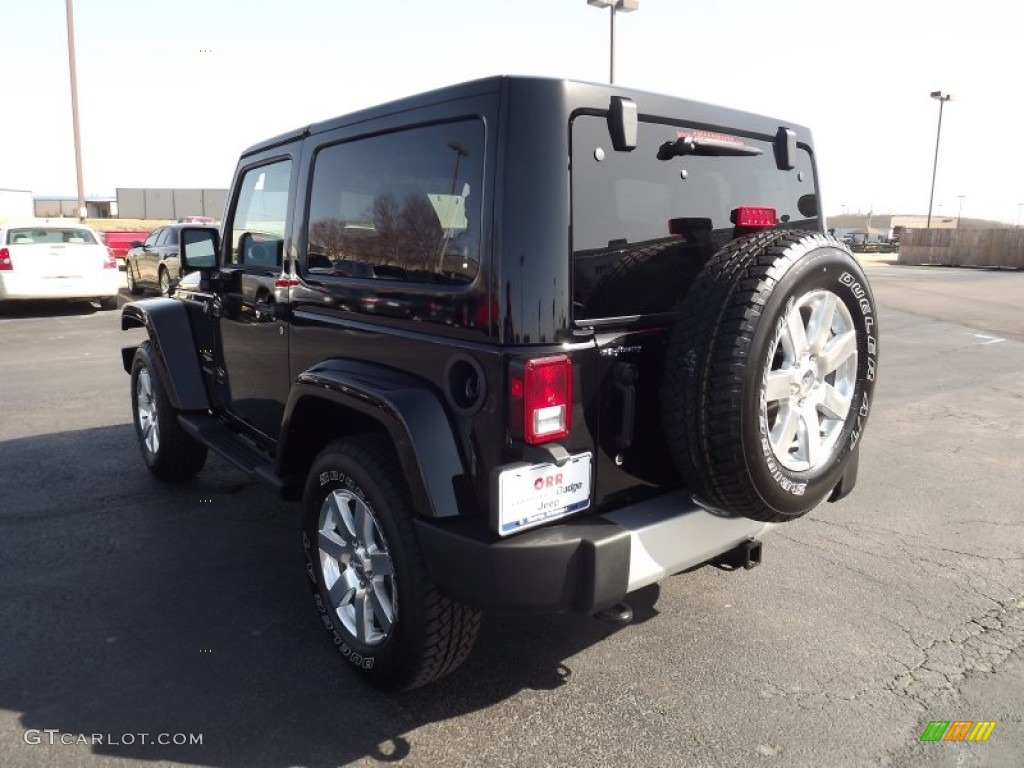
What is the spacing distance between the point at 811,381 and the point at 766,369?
0.38 meters

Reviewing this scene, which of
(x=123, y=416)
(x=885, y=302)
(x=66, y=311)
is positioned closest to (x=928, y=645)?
(x=123, y=416)

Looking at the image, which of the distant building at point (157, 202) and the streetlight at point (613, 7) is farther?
the distant building at point (157, 202)

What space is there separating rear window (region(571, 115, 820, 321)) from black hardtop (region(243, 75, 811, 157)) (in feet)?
0.16

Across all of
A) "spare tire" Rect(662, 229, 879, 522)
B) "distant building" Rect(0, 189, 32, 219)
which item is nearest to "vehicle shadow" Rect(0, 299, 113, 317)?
"spare tire" Rect(662, 229, 879, 522)

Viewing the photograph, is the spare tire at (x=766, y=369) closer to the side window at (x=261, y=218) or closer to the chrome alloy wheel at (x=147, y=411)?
the side window at (x=261, y=218)

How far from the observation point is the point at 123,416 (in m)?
6.68

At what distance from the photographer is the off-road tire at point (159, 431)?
15.4 ft

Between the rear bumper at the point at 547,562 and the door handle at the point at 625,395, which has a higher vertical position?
the door handle at the point at 625,395

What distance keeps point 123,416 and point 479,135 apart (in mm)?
5415

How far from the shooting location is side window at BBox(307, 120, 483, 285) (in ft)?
8.13

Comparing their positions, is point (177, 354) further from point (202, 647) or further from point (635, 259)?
point (635, 259)

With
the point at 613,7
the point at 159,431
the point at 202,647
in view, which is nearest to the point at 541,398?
the point at 202,647

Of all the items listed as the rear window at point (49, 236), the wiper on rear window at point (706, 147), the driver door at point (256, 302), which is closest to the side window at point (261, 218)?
the driver door at point (256, 302)

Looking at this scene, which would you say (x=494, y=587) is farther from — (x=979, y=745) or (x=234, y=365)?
(x=234, y=365)
